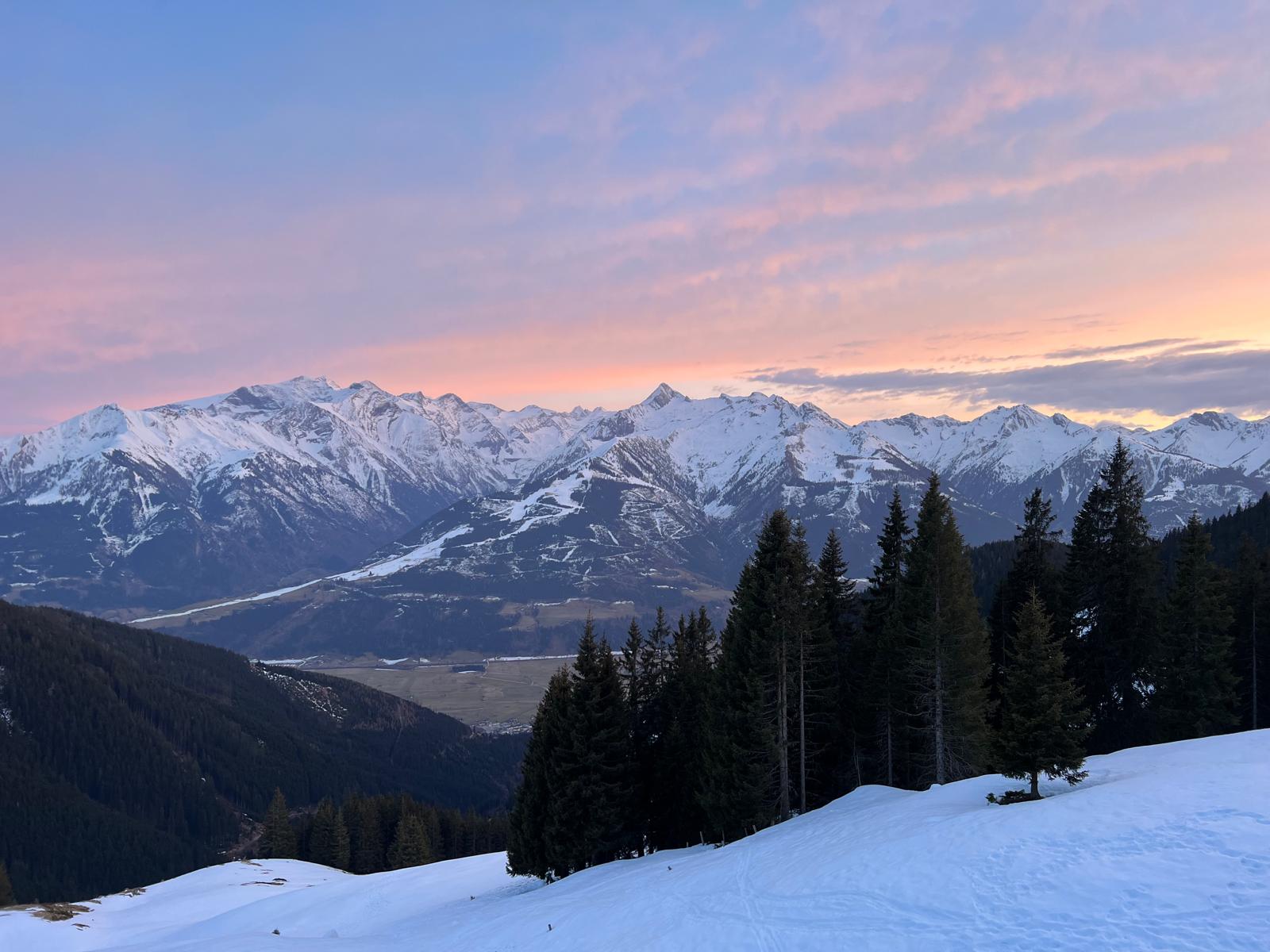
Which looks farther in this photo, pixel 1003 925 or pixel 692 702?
pixel 692 702

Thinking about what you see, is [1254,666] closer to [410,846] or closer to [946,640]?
[946,640]

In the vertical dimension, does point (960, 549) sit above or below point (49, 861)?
above

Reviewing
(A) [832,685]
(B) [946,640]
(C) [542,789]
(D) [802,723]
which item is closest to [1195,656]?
(B) [946,640]

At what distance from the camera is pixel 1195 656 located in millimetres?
40156

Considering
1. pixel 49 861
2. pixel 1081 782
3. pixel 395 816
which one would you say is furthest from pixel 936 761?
pixel 49 861

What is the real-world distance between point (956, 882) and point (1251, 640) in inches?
1461

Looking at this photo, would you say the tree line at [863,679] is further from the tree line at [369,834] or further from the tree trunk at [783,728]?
the tree line at [369,834]

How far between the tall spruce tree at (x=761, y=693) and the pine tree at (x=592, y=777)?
6.14m

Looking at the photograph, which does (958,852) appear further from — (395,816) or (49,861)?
(49,861)

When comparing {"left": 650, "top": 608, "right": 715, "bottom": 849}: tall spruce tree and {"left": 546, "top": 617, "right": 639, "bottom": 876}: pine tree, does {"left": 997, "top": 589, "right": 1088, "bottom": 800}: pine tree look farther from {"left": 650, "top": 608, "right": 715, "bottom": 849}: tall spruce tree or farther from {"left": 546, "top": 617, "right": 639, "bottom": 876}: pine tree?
{"left": 546, "top": 617, "right": 639, "bottom": 876}: pine tree

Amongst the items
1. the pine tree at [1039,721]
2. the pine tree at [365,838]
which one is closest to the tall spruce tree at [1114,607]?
the pine tree at [1039,721]

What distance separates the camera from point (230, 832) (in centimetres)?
18238

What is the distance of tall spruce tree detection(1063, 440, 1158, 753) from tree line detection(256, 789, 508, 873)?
2761 inches

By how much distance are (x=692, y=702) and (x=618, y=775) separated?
5.85 meters
